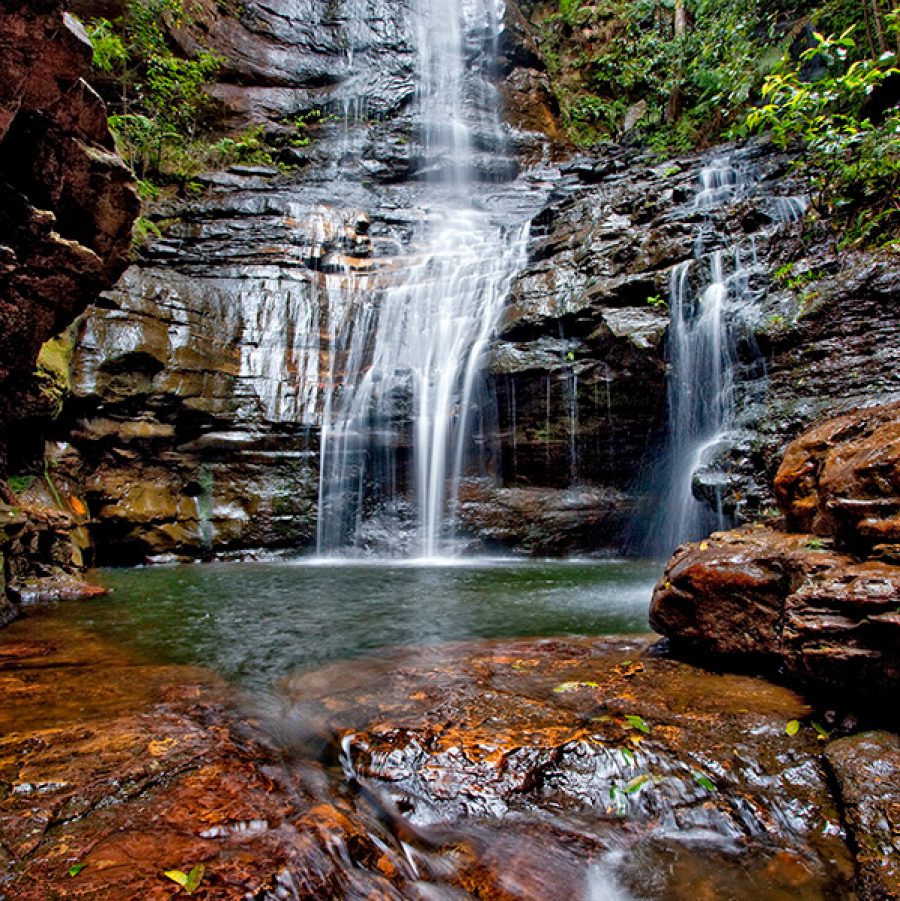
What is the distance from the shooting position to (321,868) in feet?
5.19

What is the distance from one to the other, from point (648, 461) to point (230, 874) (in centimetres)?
922

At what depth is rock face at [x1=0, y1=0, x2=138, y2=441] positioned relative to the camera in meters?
3.49

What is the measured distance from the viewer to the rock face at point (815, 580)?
231cm

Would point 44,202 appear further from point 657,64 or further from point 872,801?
point 657,64

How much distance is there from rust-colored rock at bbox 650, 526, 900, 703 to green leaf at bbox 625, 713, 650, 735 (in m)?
0.84

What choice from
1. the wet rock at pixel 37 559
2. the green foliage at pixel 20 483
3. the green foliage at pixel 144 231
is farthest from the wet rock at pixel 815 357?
the green foliage at pixel 144 231

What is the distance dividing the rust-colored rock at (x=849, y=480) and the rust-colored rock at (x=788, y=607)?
0.53 feet

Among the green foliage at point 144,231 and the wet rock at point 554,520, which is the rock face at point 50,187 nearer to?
the wet rock at point 554,520

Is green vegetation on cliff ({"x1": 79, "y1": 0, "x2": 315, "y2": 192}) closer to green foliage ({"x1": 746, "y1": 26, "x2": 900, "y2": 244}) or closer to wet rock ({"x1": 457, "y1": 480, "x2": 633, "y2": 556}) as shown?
wet rock ({"x1": 457, "y1": 480, "x2": 633, "y2": 556})

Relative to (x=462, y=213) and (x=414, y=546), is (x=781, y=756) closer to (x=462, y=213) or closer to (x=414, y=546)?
(x=414, y=546)

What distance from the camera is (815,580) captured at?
267 cm

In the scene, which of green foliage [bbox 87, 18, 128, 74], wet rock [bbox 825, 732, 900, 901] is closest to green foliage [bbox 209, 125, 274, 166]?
green foliage [bbox 87, 18, 128, 74]

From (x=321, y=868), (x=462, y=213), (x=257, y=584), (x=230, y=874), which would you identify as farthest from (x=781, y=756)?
(x=462, y=213)

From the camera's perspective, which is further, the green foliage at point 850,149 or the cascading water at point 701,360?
the cascading water at point 701,360
